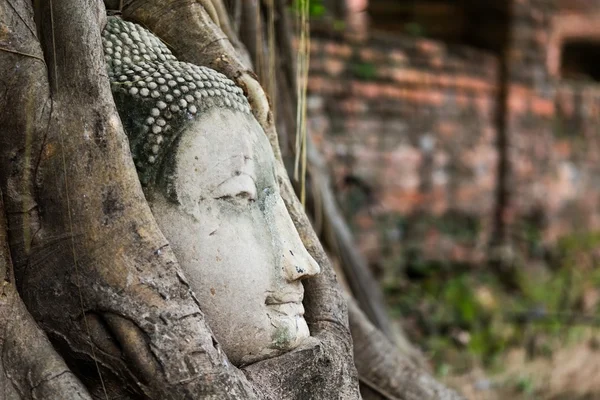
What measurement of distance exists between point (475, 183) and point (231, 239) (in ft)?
14.5

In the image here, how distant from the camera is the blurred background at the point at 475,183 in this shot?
4598mm

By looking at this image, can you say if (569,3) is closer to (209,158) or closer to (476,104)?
(476,104)

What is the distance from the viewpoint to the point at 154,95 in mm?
1490

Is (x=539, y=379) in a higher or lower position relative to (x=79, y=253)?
lower

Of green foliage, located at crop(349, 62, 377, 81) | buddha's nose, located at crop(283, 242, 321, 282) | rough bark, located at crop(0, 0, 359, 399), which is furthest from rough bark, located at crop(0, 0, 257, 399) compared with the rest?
green foliage, located at crop(349, 62, 377, 81)

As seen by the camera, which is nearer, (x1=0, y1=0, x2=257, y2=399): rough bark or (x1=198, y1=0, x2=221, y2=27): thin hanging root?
(x1=0, y1=0, x2=257, y2=399): rough bark

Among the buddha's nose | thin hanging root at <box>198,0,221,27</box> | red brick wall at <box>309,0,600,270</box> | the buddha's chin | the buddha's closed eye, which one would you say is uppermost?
thin hanging root at <box>198,0,221,27</box>

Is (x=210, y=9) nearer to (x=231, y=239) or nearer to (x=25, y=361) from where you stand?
(x=231, y=239)

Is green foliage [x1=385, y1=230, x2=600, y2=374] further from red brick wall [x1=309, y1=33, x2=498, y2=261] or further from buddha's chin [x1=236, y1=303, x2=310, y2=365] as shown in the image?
buddha's chin [x1=236, y1=303, x2=310, y2=365]

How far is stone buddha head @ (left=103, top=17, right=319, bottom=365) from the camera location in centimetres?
146

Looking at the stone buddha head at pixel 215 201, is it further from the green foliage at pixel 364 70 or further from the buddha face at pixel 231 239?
the green foliage at pixel 364 70

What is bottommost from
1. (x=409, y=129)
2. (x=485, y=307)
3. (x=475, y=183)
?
(x=485, y=307)

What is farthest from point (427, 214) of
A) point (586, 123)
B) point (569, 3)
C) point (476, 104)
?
point (569, 3)

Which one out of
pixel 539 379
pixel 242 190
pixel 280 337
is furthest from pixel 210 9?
pixel 539 379
